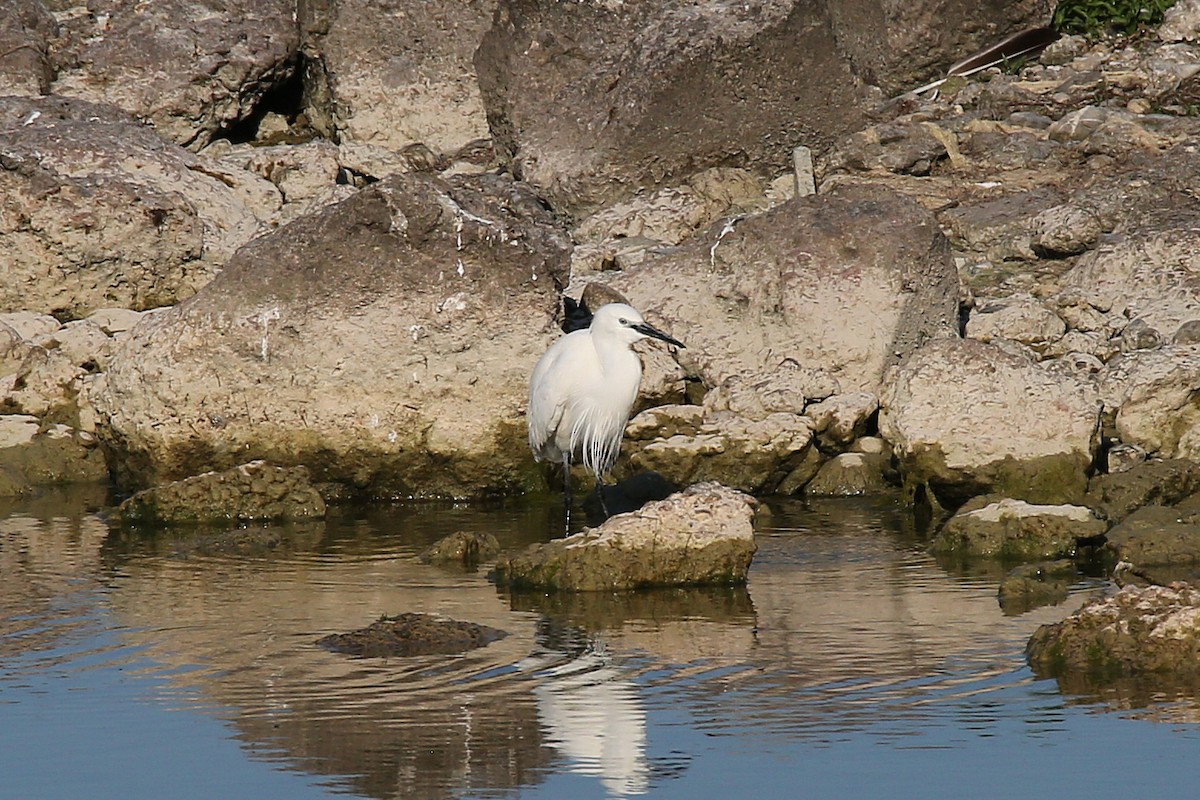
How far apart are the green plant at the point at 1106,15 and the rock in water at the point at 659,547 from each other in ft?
39.1

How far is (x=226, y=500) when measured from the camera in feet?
37.0

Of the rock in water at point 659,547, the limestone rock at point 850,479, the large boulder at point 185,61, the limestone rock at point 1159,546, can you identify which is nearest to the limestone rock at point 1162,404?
the limestone rock at point 850,479

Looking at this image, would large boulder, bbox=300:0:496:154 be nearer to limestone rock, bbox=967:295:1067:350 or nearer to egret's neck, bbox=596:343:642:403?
limestone rock, bbox=967:295:1067:350

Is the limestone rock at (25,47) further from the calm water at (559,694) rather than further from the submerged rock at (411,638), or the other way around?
the submerged rock at (411,638)

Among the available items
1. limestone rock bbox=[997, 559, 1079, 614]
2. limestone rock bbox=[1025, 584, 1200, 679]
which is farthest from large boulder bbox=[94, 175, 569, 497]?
limestone rock bbox=[1025, 584, 1200, 679]

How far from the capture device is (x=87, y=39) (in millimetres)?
19250

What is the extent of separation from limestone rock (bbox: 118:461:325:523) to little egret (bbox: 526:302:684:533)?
1.50 m

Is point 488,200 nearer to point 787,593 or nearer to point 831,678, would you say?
point 787,593

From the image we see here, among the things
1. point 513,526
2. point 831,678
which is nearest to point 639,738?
point 831,678

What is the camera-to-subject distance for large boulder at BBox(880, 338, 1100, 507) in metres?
10.9

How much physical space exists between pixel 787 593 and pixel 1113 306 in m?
5.72

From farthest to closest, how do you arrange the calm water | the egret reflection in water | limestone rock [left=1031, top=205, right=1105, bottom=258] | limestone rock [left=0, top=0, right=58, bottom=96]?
limestone rock [left=0, top=0, right=58, bottom=96] → limestone rock [left=1031, top=205, right=1105, bottom=258] → the egret reflection in water → the calm water

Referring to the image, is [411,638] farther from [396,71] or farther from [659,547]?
[396,71]

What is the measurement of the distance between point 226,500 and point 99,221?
4077 millimetres
